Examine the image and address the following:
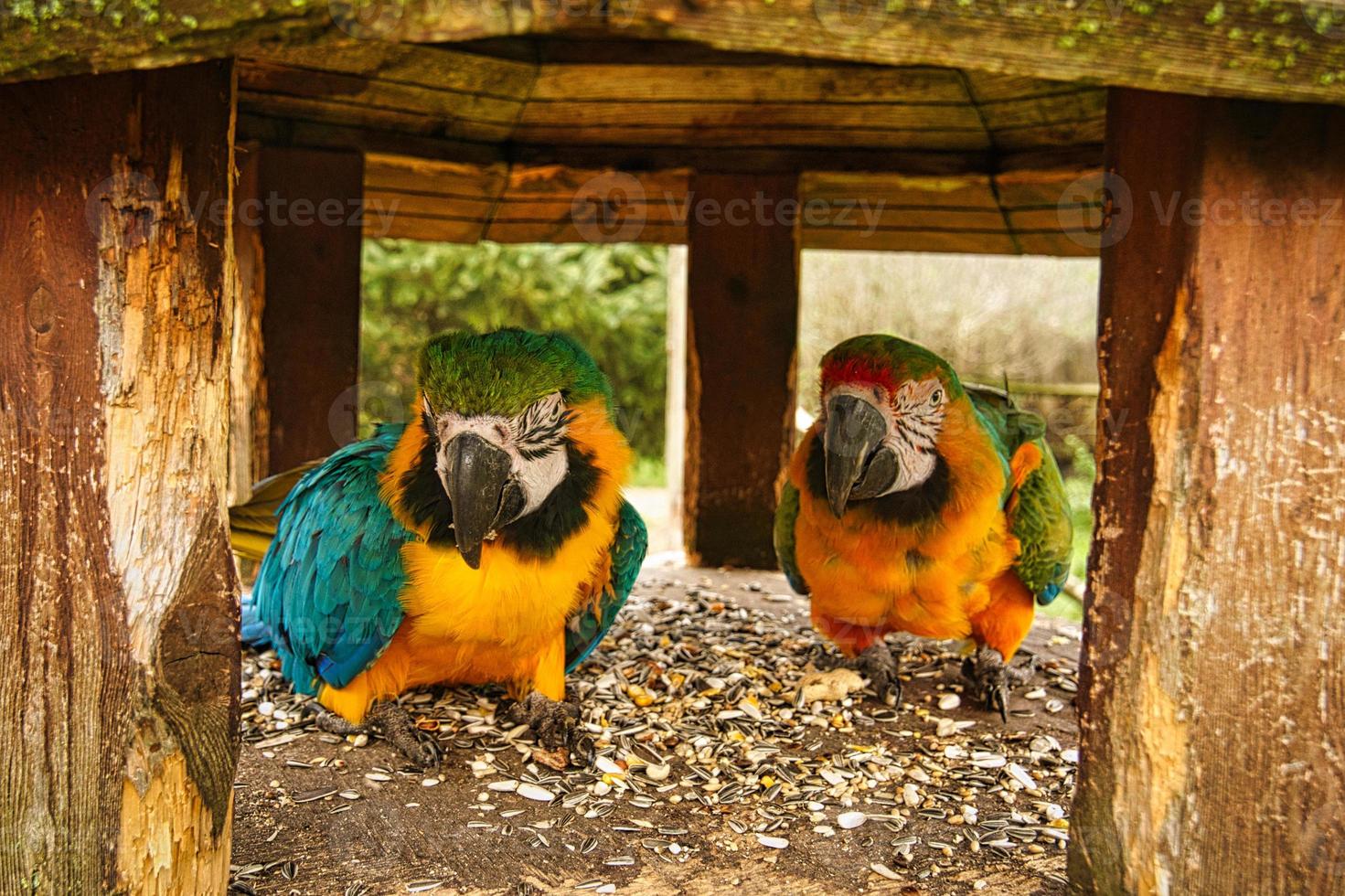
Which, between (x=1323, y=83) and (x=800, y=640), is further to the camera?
(x=800, y=640)

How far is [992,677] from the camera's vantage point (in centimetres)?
334

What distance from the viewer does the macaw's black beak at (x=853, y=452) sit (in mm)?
2877

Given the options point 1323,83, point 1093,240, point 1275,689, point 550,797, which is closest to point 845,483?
point 550,797

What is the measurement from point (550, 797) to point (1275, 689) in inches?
63.8

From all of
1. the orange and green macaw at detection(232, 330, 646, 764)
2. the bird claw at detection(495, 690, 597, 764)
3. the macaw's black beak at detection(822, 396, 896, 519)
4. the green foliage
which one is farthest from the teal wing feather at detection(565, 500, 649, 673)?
the green foliage

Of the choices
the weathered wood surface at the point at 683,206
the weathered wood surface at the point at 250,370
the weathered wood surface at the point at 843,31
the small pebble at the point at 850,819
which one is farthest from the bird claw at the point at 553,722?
the weathered wood surface at the point at 683,206

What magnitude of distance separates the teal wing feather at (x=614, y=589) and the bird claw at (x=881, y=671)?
2.82ft

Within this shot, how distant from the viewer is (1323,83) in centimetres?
140

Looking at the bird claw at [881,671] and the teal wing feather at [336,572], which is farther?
the bird claw at [881,671]

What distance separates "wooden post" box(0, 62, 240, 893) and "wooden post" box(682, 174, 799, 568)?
331 cm

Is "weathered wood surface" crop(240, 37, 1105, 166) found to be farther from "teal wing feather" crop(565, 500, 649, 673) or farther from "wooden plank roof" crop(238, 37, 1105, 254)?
"teal wing feather" crop(565, 500, 649, 673)

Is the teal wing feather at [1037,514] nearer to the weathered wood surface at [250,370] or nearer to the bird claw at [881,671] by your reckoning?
the bird claw at [881,671]

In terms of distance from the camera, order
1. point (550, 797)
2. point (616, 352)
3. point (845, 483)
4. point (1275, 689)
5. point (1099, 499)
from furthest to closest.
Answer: point (616, 352), point (845, 483), point (550, 797), point (1099, 499), point (1275, 689)

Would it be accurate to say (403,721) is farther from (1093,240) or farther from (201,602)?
(1093,240)
